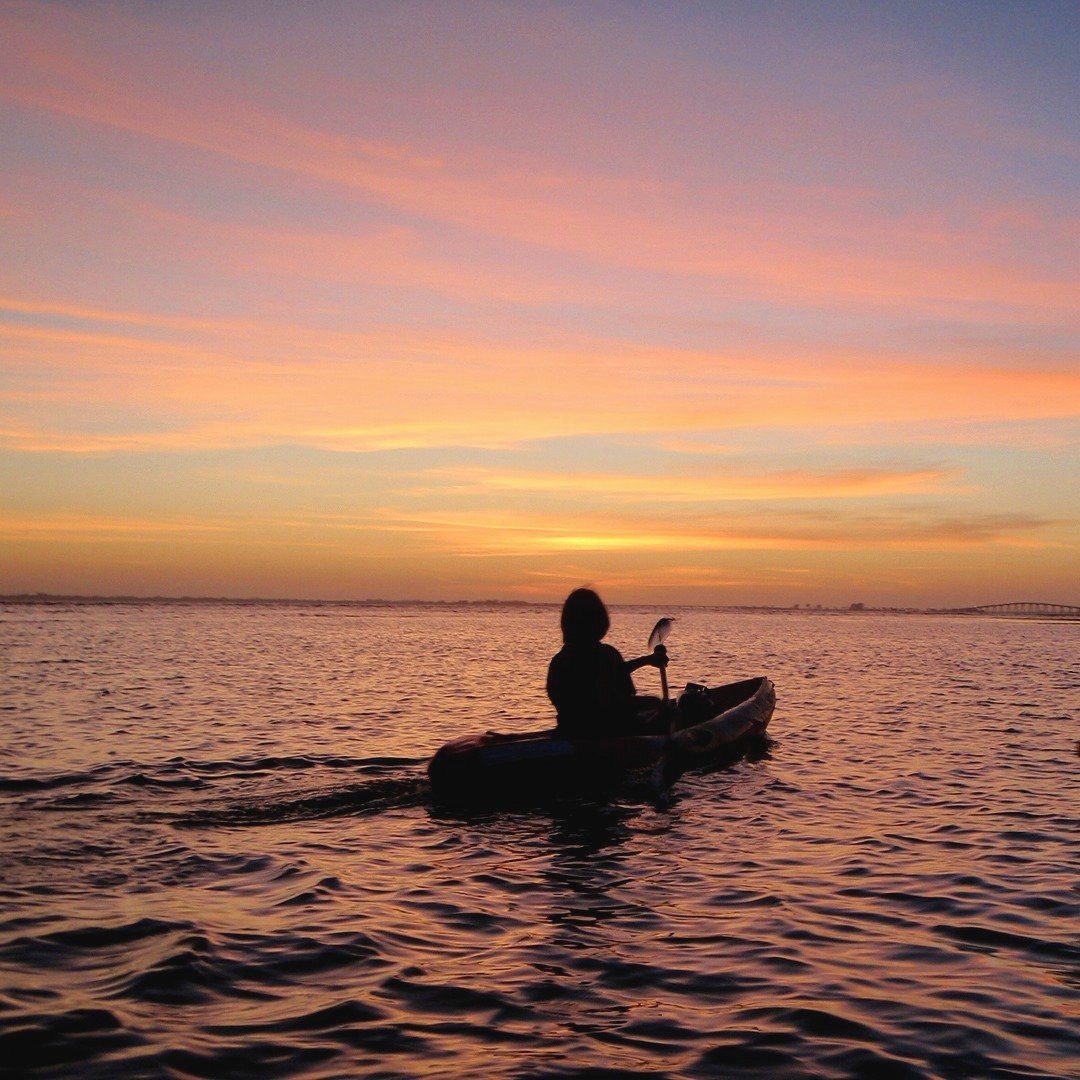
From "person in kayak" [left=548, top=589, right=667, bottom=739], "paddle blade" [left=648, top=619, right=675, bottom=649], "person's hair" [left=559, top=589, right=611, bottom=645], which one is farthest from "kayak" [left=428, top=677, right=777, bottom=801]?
"paddle blade" [left=648, top=619, right=675, bottom=649]

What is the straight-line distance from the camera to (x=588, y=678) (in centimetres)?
1194

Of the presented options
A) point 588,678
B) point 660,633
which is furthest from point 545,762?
point 660,633

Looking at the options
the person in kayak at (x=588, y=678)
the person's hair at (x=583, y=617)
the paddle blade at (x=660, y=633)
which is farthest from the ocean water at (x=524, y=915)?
the paddle blade at (x=660, y=633)

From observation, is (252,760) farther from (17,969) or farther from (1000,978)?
(1000,978)

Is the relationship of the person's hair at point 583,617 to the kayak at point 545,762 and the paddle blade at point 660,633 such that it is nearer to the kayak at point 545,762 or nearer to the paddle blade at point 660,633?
the kayak at point 545,762

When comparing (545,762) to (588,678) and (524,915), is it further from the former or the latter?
(524,915)

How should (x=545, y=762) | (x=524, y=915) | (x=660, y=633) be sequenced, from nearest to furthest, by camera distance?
1. (x=524, y=915)
2. (x=545, y=762)
3. (x=660, y=633)

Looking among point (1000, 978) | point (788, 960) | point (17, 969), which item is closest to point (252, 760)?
point (17, 969)

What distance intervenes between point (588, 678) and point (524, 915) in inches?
189

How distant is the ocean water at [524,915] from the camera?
495 cm

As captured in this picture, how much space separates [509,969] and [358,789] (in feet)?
19.8

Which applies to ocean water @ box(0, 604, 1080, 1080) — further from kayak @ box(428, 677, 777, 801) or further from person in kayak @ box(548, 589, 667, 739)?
person in kayak @ box(548, 589, 667, 739)

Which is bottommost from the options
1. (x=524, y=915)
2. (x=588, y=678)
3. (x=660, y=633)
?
(x=524, y=915)

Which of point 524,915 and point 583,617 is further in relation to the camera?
point 583,617
